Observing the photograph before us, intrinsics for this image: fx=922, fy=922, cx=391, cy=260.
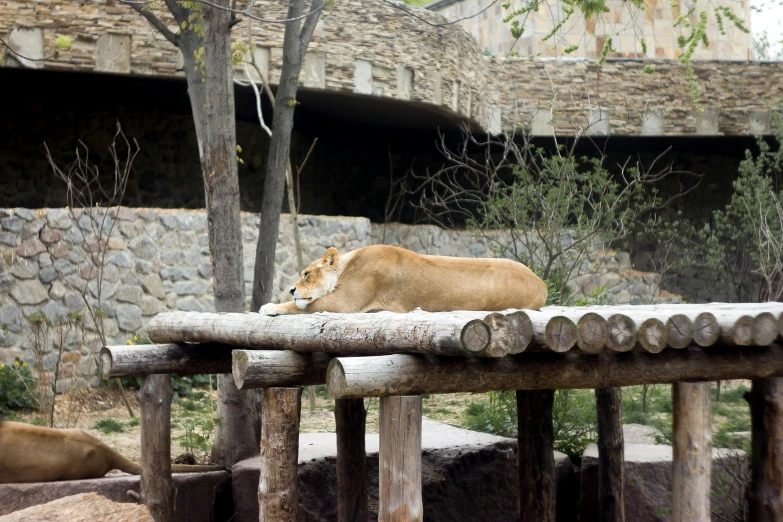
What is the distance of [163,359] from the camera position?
6.00 meters

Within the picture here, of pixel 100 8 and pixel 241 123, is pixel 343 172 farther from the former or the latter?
pixel 100 8

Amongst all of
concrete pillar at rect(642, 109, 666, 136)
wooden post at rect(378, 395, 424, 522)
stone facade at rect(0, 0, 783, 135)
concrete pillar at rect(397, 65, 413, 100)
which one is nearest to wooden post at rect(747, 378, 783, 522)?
wooden post at rect(378, 395, 424, 522)

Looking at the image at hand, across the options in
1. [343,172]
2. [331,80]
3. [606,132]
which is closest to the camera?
[331,80]

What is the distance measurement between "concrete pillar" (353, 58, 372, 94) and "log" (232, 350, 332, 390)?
8315 millimetres

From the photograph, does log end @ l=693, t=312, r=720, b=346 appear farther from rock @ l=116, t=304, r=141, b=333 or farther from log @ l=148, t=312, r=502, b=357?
rock @ l=116, t=304, r=141, b=333

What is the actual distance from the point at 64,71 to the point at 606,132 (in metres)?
8.37

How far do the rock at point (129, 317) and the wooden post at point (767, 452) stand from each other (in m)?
7.41

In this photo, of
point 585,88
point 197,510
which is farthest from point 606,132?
point 197,510

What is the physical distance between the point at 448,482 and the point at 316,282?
7.07 ft

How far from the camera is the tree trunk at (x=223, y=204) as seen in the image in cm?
688

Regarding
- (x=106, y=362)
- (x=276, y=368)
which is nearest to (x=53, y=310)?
(x=106, y=362)

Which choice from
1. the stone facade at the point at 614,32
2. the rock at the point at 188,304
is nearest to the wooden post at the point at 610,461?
the rock at the point at 188,304

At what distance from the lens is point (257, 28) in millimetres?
11758

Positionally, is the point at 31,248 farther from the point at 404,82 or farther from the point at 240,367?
the point at 240,367
